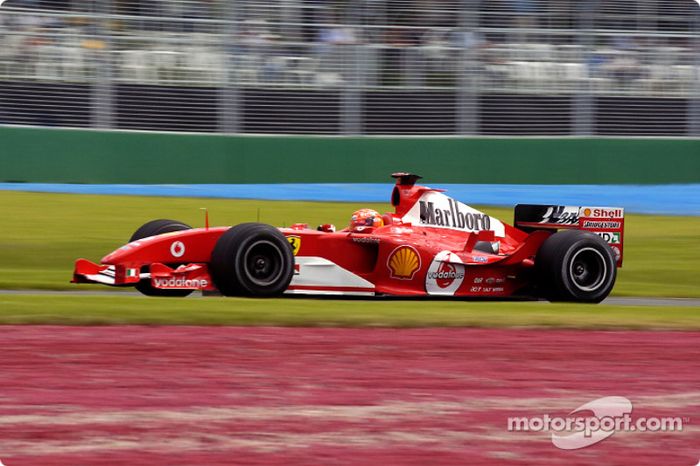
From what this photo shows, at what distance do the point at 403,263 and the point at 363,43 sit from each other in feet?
31.0

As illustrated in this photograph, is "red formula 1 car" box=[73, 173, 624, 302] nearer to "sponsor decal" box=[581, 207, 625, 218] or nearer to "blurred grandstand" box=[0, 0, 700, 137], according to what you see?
"sponsor decal" box=[581, 207, 625, 218]

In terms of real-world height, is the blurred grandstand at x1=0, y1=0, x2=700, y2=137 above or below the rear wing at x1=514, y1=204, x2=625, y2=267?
above

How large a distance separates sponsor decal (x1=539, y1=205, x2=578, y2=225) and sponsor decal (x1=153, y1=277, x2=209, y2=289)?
3769 millimetres

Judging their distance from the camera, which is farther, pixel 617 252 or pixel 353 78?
pixel 353 78

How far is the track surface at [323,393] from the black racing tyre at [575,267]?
6.67 ft

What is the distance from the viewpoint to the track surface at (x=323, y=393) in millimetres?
5535

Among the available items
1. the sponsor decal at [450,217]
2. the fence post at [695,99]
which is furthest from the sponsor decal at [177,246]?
the fence post at [695,99]

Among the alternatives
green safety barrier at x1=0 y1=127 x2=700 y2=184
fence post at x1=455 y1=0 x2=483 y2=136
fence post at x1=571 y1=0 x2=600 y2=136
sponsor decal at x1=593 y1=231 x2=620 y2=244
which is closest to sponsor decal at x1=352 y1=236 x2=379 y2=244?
sponsor decal at x1=593 y1=231 x2=620 y2=244

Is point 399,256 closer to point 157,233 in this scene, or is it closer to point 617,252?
point 157,233

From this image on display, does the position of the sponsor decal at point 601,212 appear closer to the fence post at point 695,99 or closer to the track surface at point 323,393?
the track surface at point 323,393

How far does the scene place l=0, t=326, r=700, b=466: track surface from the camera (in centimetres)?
554

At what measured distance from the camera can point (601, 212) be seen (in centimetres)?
1195

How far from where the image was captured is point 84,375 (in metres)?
6.92

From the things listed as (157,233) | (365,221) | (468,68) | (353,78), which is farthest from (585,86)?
(157,233)
